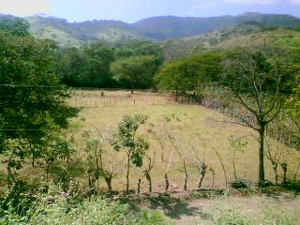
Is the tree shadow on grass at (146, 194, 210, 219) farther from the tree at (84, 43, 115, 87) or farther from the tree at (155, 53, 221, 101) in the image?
the tree at (84, 43, 115, 87)

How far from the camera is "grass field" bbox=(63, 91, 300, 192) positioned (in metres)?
20.1

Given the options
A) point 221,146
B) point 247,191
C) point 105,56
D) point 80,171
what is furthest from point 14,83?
point 105,56

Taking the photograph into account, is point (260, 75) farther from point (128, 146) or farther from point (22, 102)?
point (22, 102)

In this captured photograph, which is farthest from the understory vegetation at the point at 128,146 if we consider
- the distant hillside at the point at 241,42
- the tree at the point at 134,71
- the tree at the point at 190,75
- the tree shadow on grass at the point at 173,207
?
the tree at the point at 134,71

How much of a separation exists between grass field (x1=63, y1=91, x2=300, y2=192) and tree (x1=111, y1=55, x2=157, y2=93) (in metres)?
10.7

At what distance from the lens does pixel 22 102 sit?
53.2ft

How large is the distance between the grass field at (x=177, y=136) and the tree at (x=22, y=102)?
2.83 meters

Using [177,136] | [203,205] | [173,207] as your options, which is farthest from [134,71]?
[173,207]

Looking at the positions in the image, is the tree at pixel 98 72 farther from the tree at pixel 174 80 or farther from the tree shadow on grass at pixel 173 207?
the tree shadow on grass at pixel 173 207

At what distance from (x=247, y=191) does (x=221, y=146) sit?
27.0 feet

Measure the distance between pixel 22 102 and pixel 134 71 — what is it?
42.0 meters

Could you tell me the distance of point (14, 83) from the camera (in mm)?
15422

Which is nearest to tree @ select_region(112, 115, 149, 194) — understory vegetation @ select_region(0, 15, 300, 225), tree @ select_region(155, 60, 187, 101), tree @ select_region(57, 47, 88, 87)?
understory vegetation @ select_region(0, 15, 300, 225)

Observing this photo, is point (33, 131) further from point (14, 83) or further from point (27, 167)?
point (27, 167)
